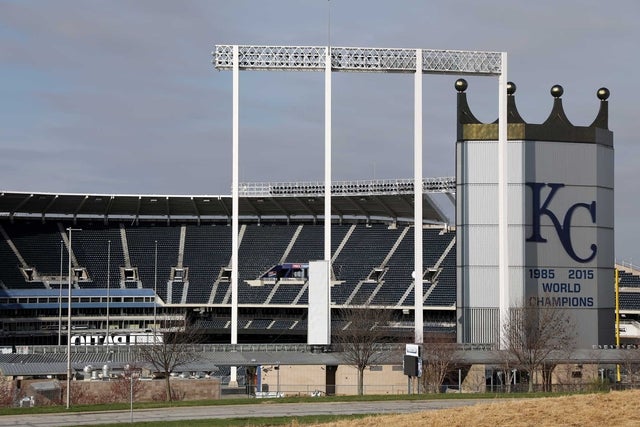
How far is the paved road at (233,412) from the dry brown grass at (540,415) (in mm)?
7346

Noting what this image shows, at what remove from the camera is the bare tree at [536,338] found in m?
60.9

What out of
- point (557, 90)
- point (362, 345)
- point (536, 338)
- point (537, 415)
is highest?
point (557, 90)

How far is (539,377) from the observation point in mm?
65562

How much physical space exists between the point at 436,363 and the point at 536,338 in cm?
549

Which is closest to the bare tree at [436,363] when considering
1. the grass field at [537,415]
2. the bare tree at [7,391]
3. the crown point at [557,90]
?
the crown point at [557,90]

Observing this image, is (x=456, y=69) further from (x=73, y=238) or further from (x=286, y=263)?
(x=73, y=238)

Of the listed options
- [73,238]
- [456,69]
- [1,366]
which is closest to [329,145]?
[456,69]

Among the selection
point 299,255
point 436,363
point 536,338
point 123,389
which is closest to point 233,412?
point 123,389

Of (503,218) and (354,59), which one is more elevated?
(354,59)

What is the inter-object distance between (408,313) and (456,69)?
32.0 meters

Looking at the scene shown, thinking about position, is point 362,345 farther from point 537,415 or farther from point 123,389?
point 537,415

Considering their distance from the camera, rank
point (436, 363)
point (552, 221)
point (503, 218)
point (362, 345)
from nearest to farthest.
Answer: point (362, 345) < point (436, 363) < point (503, 218) < point (552, 221)

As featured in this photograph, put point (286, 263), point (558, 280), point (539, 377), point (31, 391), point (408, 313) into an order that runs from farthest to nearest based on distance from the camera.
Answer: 1. point (286, 263)
2. point (408, 313)
3. point (558, 280)
4. point (539, 377)
5. point (31, 391)

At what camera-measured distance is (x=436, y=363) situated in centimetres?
6222
